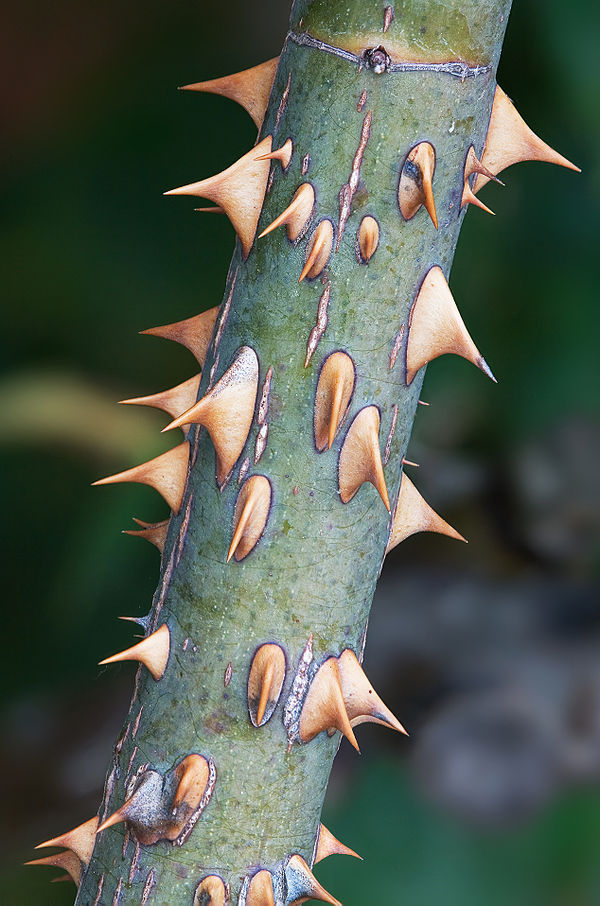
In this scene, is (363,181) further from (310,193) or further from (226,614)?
(226,614)

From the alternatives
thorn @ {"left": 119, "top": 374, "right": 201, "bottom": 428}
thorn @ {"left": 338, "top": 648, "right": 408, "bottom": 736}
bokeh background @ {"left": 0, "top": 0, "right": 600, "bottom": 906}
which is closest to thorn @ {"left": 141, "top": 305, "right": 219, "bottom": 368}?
thorn @ {"left": 119, "top": 374, "right": 201, "bottom": 428}

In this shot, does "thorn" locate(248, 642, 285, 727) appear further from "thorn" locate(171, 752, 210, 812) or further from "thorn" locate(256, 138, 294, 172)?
"thorn" locate(256, 138, 294, 172)

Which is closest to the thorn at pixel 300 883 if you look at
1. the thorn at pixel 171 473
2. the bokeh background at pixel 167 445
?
the thorn at pixel 171 473

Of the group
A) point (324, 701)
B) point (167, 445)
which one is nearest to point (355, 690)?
point (324, 701)

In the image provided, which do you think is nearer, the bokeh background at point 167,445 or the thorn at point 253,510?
the thorn at point 253,510

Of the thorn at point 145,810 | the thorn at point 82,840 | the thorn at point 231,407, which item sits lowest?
the thorn at point 82,840

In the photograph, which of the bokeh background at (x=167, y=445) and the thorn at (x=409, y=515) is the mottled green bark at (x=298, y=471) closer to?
the thorn at (x=409, y=515)

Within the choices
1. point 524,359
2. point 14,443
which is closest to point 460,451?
point 524,359

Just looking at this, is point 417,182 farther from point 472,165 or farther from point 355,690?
point 355,690
